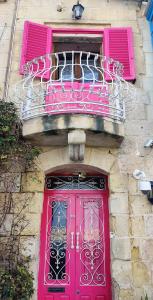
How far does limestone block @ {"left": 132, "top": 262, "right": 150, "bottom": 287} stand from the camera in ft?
16.7

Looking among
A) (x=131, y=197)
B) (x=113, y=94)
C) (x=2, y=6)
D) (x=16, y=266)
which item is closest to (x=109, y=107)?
(x=113, y=94)

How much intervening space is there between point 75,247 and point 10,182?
1.56m

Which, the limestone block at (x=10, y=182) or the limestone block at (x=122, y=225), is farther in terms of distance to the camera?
the limestone block at (x=10, y=182)

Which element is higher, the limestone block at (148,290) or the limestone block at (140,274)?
the limestone block at (140,274)

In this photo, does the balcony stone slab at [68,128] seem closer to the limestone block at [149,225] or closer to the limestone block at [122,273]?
the limestone block at [149,225]

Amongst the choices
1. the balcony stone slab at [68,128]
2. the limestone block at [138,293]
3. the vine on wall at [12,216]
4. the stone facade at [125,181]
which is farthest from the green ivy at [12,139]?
the limestone block at [138,293]

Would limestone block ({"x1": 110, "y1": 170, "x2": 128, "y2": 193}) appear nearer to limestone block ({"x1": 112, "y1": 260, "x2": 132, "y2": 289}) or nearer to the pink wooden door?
the pink wooden door

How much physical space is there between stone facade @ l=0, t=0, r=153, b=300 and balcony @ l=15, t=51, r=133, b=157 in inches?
11.9

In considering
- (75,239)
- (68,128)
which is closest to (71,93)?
(68,128)

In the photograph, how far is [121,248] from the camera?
526 cm

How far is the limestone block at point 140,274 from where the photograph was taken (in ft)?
16.7

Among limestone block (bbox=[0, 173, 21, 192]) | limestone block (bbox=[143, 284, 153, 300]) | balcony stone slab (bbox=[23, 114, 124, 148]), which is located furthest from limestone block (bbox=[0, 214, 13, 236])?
limestone block (bbox=[143, 284, 153, 300])

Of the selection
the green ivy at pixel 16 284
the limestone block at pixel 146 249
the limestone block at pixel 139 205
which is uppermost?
the limestone block at pixel 139 205

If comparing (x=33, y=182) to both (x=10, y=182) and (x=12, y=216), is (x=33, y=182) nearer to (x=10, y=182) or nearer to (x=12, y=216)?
(x=10, y=182)
